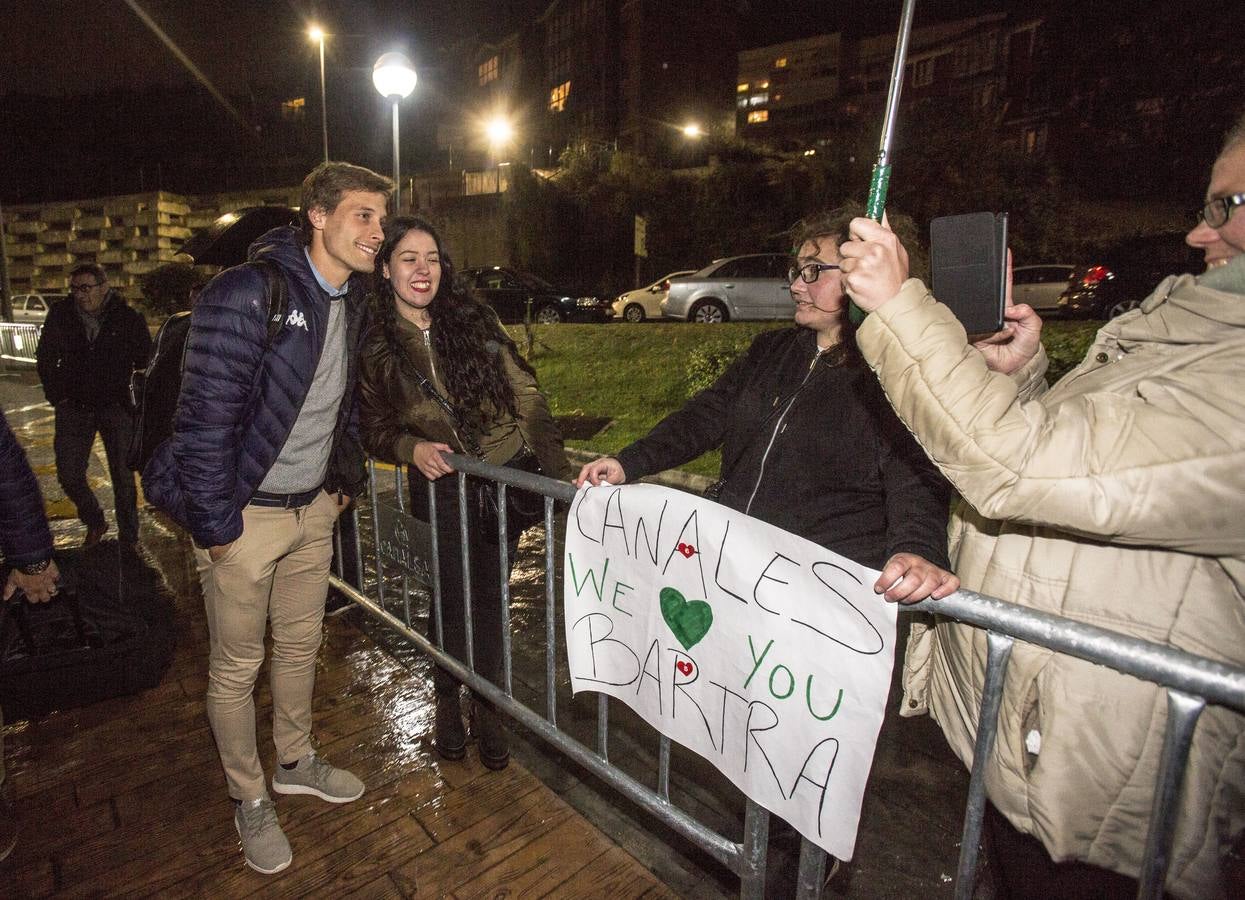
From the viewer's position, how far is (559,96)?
41.5 meters

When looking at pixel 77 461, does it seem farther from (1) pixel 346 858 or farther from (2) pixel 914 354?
(2) pixel 914 354

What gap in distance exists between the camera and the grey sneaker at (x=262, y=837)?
7.65ft

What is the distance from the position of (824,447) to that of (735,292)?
45.0 ft

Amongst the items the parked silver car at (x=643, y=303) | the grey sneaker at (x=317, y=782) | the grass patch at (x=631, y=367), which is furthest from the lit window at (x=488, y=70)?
the grey sneaker at (x=317, y=782)

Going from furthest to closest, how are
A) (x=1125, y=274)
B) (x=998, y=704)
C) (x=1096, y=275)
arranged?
(x=1096, y=275) < (x=1125, y=274) < (x=998, y=704)

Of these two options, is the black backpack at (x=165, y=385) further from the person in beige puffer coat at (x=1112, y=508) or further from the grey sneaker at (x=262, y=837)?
the person in beige puffer coat at (x=1112, y=508)

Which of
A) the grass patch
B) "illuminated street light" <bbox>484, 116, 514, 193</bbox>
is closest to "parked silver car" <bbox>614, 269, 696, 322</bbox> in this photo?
the grass patch

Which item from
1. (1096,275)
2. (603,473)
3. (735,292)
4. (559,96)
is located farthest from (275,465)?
(559,96)

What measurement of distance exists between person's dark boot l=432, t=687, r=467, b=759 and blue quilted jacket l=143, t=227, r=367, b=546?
1188 millimetres

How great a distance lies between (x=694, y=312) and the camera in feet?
51.5

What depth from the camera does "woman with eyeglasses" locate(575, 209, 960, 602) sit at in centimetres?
187

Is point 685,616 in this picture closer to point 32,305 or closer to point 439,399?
point 439,399

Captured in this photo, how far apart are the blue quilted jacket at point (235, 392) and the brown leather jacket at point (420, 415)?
1.14 feet

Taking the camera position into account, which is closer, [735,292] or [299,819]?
[299,819]
